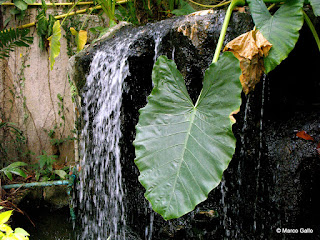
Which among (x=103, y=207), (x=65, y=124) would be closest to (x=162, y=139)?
(x=103, y=207)

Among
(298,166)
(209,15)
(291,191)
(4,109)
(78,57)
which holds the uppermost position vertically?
(209,15)

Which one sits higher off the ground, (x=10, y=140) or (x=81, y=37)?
(x=81, y=37)

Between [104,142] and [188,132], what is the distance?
3.78 feet

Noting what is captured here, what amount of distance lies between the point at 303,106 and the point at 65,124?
8.66 ft

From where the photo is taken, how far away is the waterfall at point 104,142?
1.91m

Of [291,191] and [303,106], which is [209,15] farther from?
[291,191]

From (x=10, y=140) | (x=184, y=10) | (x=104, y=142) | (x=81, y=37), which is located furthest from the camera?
(x=10, y=140)

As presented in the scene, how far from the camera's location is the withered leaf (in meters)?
1.18

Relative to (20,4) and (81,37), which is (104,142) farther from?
(20,4)

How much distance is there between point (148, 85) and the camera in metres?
1.92

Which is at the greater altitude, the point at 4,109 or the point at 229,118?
the point at 229,118

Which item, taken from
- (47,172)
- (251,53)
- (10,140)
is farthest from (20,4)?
(251,53)

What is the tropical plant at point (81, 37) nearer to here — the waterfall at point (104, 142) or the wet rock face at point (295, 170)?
the waterfall at point (104, 142)

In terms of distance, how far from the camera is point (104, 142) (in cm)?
203
